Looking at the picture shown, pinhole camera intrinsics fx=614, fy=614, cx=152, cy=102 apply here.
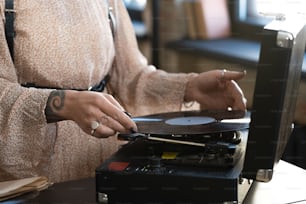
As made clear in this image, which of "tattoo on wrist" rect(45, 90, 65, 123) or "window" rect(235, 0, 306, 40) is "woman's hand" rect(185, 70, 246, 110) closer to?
"tattoo on wrist" rect(45, 90, 65, 123)

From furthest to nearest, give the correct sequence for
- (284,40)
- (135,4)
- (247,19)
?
1. (135,4)
2. (247,19)
3. (284,40)

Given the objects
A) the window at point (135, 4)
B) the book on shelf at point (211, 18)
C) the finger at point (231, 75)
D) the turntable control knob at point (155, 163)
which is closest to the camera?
the turntable control knob at point (155, 163)

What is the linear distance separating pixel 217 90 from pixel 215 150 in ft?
0.96

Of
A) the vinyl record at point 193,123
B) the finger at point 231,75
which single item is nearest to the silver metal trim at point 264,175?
the vinyl record at point 193,123

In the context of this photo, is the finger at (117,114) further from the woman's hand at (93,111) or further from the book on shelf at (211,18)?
the book on shelf at (211,18)

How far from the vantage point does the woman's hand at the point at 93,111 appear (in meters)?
0.86

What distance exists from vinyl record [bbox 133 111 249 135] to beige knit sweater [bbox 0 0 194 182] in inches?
6.2

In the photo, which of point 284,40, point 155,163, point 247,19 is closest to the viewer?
point 284,40

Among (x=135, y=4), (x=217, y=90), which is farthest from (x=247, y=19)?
(x=217, y=90)

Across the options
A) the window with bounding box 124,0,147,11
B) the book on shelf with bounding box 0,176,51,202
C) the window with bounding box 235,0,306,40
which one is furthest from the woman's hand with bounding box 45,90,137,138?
the window with bounding box 124,0,147,11

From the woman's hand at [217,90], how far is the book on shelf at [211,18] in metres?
1.41

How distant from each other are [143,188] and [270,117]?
20cm

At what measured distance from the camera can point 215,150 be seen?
85 cm

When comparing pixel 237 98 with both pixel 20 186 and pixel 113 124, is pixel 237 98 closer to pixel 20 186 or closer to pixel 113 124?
pixel 113 124
